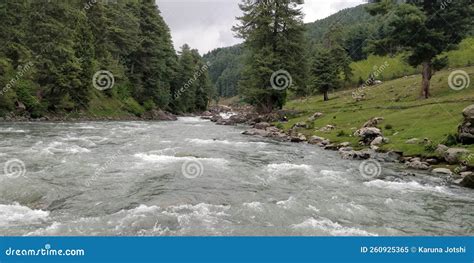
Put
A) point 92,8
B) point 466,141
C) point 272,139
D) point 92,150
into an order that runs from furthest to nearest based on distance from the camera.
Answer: point 92,8 < point 272,139 < point 92,150 < point 466,141

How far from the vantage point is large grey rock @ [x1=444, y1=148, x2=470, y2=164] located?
792 inches

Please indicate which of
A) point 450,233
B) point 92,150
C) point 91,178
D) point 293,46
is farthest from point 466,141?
point 293,46

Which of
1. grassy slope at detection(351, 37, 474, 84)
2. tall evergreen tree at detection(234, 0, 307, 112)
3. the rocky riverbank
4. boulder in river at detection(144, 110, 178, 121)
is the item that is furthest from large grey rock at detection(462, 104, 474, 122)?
boulder in river at detection(144, 110, 178, 121)

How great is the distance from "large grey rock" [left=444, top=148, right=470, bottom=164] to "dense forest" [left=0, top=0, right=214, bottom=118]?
39317 millimetres

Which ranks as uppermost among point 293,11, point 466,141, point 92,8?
point 92,8

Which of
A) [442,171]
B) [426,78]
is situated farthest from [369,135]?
[426,78]

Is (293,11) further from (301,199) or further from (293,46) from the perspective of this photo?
(301,199)

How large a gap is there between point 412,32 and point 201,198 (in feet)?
107

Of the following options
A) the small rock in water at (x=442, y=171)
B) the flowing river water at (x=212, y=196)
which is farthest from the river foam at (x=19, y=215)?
the small rock in water at (x=442, y=171)

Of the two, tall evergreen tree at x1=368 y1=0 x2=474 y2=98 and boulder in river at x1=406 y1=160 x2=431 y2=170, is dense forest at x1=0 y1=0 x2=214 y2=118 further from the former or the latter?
boulder in river at x1=406 y1=160 x2=431 y2=170

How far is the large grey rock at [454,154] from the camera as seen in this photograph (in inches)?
792

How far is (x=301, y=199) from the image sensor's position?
14.3 m

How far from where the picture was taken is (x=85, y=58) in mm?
53094

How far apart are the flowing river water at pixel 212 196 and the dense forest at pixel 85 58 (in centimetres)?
2444
